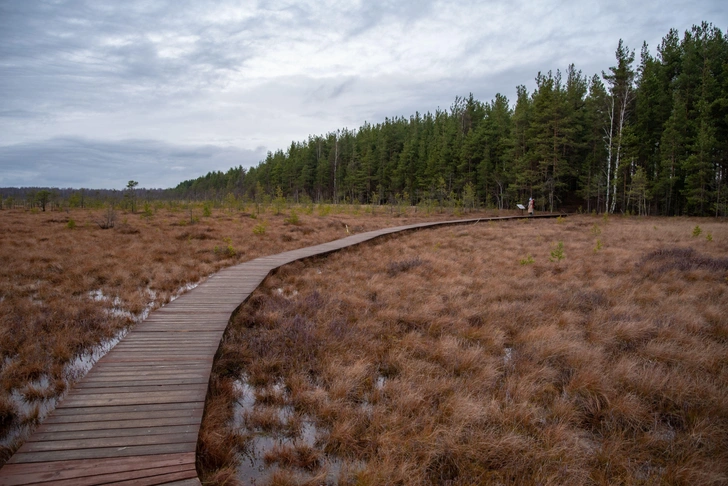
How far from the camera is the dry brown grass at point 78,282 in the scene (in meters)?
4.35

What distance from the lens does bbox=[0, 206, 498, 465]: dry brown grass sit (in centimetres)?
435

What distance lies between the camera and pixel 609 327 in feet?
19.3

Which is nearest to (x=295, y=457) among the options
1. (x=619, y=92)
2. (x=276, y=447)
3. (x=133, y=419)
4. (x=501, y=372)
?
(x=276, y=447)

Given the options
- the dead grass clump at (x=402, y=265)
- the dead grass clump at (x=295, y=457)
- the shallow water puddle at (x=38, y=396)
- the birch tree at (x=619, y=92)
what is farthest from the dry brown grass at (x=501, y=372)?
the birch tree at (x=619, y=92)

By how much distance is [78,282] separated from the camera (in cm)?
Result: 813

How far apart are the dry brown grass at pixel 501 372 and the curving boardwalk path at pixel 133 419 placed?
1.86ft

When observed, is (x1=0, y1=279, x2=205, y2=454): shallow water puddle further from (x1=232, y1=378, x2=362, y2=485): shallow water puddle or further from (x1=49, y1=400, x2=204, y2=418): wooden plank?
(x1=232, y1=378, x2=362, y2=485): shallow water puddle

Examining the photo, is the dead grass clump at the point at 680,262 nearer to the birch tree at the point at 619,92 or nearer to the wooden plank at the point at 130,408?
the wooden plank at the point at 130,408

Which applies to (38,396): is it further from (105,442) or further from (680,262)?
(680,262)

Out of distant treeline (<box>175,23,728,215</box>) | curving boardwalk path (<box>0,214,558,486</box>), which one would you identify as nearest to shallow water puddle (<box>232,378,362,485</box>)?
curving boardwalk path (<box>0,214,558,486</box>)

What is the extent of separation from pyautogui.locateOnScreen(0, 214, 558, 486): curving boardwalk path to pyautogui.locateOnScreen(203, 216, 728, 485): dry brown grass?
0.57 m

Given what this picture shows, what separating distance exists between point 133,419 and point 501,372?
4.13 metres

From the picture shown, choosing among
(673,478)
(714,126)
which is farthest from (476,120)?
(673,478)

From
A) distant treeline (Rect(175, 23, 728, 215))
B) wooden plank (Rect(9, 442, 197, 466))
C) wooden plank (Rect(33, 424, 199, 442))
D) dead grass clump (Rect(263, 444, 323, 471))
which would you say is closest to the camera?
wooden plank (Rect(9, 442, 197, 466))
